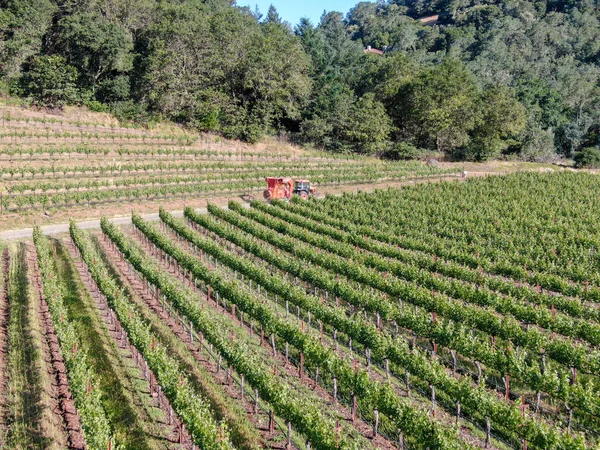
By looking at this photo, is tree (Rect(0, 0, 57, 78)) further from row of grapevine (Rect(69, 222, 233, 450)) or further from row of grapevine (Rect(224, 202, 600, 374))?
row of grapevine (Rect(69, 222, 233, 450))

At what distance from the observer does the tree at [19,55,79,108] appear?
6159 centimetres

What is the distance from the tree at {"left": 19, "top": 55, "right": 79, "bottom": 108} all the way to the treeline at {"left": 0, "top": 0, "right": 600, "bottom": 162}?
5.3 inches

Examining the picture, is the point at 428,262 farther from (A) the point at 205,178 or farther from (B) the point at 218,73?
(B) the point at 218,73

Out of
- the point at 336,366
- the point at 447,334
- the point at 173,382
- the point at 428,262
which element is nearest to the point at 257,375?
the point at 173,382

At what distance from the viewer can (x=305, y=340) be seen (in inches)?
805

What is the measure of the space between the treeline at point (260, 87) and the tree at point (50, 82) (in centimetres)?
13

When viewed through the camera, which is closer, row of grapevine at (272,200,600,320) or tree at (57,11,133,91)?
row of grapevine at (272,200,600,320)

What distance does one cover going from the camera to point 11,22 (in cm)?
6500

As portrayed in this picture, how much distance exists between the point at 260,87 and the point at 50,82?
27262 millimetres

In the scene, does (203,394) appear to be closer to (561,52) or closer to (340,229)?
(340,229)

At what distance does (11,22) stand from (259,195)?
134ft

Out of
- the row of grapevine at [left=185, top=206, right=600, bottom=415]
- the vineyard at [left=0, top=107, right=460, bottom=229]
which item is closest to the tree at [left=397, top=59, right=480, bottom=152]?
the vineyard at [left=0, top=107, right=460, bottom=229]

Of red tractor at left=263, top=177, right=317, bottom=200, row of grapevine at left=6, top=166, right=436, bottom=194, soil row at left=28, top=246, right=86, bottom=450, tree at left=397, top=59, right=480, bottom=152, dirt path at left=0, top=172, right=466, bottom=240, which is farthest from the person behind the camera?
tree at left=397, top=59, right=480, bottom=152

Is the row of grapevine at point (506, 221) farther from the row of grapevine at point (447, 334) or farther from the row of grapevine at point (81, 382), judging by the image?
the row of grapevine at point (81, 382)
